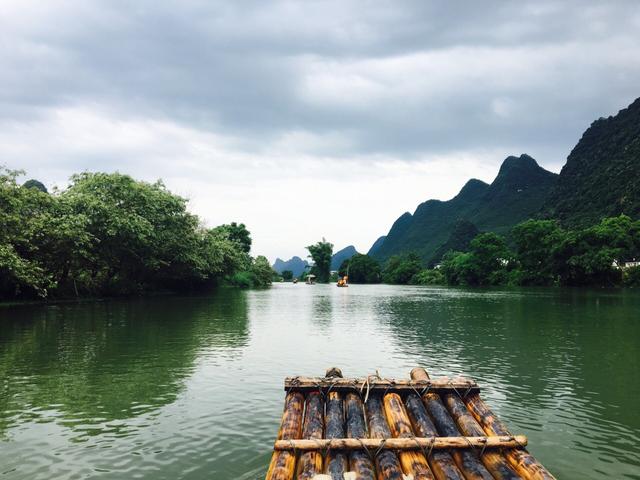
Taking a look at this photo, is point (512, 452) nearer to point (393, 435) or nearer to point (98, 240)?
point (393, 435)

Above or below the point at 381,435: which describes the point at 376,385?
above

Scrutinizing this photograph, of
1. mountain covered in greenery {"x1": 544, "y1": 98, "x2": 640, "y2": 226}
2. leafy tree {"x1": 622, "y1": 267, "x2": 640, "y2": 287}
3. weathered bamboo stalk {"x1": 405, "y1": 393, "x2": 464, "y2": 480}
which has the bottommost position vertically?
weathered bamboo stalk {"x1": 405, "y1": 393, "x2": 464, "y2": 480}

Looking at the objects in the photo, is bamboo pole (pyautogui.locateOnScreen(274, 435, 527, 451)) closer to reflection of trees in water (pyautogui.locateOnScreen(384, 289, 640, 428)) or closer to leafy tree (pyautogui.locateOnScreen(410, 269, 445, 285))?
reflection of trees in water (pyautogui.locateOnScreen(384, 289, 640, 428))

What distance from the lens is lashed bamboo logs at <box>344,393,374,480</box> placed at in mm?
6523

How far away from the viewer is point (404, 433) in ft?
25.3

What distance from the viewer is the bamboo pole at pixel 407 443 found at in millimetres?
7035

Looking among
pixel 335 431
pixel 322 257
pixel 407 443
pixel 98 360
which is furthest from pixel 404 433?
pixel 322 257

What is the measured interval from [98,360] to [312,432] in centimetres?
1333

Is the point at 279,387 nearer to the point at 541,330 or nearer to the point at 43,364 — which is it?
the point at 43,364

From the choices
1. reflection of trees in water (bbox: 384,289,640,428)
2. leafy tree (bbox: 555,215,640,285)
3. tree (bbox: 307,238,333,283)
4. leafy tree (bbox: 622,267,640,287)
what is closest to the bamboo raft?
reflection of trees in water (bbox: 384,289,640,428)

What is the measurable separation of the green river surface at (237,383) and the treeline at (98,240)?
30.5ft

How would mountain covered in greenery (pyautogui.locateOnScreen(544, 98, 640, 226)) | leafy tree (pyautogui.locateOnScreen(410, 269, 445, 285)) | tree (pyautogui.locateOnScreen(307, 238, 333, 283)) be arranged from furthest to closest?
tree (pyautogui.locateOnScreen(307, 238, 333, 283)) → leafy tree (pyautogui.locateOnScreen(410, 269, 445, 285)) → mountain covered in greenery (pyautogui.locateOnScreen(544, 98, 640, 226))

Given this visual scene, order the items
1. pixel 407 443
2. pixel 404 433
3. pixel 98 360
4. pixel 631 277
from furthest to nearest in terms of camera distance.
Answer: pixel 631 277 → pixel 98 360 → pixel 404 433 → pixel 407 443

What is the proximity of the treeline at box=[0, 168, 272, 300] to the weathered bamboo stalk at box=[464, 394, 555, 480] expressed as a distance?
34.4 metres
